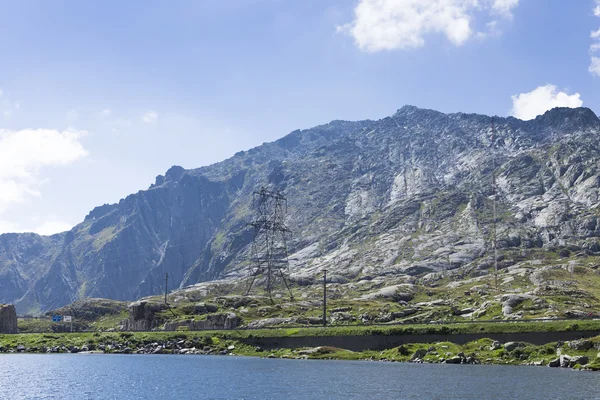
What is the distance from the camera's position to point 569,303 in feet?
625

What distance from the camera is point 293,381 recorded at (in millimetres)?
85562

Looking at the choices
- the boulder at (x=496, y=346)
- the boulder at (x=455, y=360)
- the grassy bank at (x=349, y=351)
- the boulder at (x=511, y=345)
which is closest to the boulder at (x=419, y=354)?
the grassy bank at (x=349, y=351)

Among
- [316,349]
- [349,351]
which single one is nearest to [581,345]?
[349,351]

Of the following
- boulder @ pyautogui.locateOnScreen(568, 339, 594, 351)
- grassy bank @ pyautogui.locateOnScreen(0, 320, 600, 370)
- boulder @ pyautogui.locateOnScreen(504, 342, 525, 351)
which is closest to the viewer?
boulder @ pyautogui.locateOnScreen(568, 339, 594, 351)

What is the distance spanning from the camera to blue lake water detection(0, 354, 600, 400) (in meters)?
70.9

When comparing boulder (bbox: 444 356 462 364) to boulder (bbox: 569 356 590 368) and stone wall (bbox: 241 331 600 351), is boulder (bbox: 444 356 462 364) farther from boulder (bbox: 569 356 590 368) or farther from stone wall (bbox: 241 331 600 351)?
boulder (bbox: 569 356 590 368)

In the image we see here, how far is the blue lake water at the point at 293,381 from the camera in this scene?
233 ft

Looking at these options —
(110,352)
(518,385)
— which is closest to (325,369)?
(518,385)

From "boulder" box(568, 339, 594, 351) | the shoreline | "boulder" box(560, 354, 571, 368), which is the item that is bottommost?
the shoreline

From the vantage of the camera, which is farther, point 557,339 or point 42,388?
point 557,339

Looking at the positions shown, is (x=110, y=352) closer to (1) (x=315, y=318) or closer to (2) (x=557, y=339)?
(1) (x=315, y=318)

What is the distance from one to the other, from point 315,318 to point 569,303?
79.4m

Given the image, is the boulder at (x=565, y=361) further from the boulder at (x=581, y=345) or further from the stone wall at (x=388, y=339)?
the stone wall at (x=388, y=339)

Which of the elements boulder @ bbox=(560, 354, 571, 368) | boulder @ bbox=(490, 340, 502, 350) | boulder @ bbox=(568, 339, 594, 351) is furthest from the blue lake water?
boulder @ bbox=(490, 340, 502, 350)
